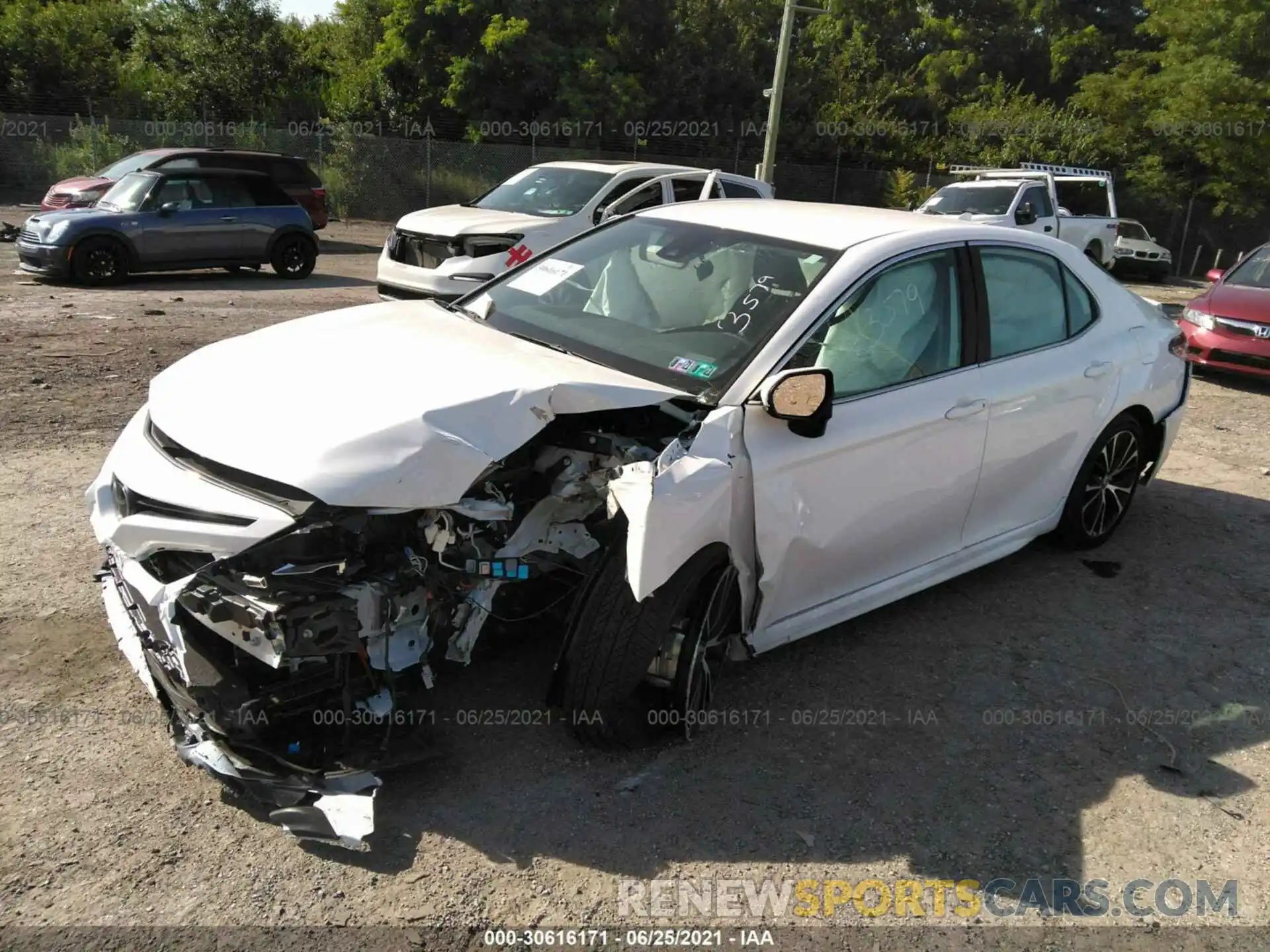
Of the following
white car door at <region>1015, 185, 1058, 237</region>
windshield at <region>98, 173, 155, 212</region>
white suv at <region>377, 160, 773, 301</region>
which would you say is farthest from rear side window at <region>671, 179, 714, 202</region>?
windshield at <region>98, 173, 155, 212</region>

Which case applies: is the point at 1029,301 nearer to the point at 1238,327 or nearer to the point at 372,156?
the point at 1238,327

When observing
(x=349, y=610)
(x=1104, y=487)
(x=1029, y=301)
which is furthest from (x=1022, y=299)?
(x=349, y=610)

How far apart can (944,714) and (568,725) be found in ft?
4.89

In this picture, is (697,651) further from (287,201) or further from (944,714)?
(287,201)

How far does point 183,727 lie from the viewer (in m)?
3.06

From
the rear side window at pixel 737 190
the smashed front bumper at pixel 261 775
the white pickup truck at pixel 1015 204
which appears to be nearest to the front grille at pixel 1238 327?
the white pickup truck at pixel 1015 204

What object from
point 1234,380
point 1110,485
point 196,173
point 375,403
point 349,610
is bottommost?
point 1234,380

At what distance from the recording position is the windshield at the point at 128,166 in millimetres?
14641

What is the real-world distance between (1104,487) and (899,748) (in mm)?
2393

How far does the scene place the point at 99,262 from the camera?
12.0 metres

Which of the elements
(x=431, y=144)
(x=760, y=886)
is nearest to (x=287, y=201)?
(x=431, y=144)

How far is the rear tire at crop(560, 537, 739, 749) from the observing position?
309cm

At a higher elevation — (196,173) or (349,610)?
(196,173)

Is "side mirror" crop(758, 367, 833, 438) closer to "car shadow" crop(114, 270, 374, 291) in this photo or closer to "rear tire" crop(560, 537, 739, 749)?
"rear tire" crop(560, 537, 739, 749)
